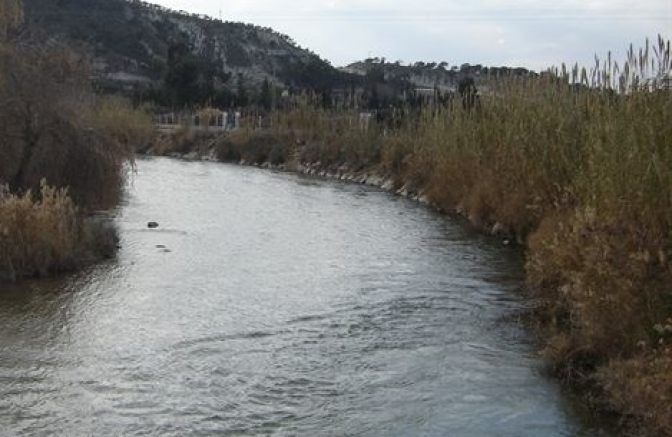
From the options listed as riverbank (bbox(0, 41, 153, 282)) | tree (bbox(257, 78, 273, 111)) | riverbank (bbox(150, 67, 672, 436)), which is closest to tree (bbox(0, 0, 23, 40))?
riverbank (bbox(0, 41, 153, 282))

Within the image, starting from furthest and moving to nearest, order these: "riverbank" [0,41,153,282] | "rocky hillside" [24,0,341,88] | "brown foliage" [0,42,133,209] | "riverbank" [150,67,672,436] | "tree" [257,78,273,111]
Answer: "rocky hillside" [24,0,341,88] < "tree" [257,78,273,111] < "brown foliage" [0,42,133,209] < "riverbank" [0,41,153,282] < "riverbank" [150,67,672,436]

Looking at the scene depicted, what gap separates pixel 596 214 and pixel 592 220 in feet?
1.33

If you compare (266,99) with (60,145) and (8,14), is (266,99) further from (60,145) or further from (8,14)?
(60,145)

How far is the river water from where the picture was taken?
8227mm

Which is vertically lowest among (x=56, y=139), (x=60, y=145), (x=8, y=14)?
(x=60, y=145)

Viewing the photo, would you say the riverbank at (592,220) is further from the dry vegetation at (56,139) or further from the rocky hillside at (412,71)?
the rocky hillside at (412,71)

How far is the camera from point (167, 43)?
364 ft

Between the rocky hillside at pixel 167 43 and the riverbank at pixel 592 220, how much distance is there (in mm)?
60119

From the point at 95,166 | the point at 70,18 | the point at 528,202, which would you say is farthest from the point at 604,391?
the point at 70,18

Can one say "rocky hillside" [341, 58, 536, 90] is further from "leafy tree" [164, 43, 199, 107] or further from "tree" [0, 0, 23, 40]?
"tree" [0, 0, 23, 40]

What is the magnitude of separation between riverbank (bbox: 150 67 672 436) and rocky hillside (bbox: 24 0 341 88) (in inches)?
2367

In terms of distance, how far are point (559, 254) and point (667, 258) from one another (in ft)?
8.04

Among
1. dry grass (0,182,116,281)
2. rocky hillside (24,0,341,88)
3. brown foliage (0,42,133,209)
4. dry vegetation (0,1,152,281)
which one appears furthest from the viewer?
rocky hillside (24,0,341,88)

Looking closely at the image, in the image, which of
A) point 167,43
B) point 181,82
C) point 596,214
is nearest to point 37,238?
point 596,214
